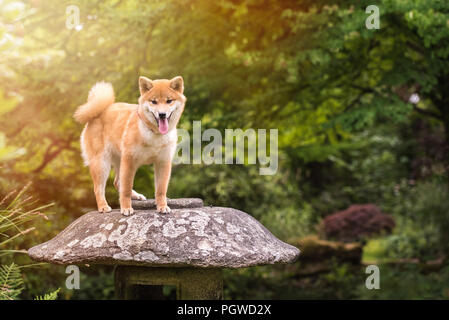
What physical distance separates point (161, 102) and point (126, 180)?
77cm

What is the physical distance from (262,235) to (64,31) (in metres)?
5.63

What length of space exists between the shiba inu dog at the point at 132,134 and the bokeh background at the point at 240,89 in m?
2.03

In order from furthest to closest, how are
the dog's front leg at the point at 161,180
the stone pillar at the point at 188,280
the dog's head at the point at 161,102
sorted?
1. the stone pillar at the point at 188,280
2. the dog's front leg at the point at 161,180
3. the dog's head at the point at 161,102

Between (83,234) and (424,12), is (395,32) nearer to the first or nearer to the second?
(424,12)

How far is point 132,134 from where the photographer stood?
412 cm

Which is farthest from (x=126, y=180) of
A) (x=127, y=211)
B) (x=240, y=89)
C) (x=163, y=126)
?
(x=240, y=89)

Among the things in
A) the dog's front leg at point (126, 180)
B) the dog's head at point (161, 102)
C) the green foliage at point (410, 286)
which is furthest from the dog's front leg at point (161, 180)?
the green foliage at point (410, 286)

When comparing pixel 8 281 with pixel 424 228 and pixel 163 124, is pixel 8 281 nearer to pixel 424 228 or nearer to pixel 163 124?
pixel 163 124

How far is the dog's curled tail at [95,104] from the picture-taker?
4.61 meters
